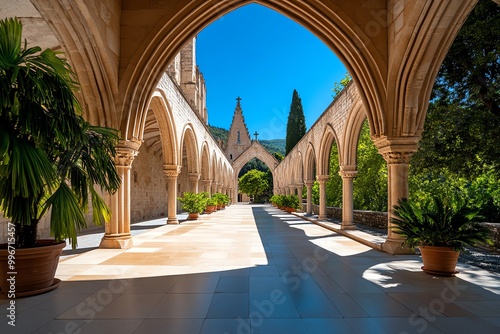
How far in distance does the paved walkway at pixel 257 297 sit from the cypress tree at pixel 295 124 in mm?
43377

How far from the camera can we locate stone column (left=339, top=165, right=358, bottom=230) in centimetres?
1063

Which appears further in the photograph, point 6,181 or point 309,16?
point 309,16

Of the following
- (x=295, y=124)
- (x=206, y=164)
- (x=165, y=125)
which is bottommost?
(x=206, y=164)

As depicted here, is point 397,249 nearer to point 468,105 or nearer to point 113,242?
point 468,105

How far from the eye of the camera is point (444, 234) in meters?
4.87

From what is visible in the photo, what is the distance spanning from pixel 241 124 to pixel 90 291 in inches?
2318

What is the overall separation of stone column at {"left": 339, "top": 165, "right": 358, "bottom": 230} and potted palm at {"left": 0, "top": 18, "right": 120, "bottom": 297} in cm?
820

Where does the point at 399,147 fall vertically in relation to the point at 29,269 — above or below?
above

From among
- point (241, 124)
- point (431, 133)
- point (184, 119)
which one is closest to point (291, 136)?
point (241, 124)

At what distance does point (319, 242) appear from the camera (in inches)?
328

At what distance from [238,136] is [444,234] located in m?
A: 57.5

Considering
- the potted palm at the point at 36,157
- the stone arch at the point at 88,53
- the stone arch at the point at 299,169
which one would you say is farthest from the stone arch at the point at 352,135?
the stone arch at the point at 299,169

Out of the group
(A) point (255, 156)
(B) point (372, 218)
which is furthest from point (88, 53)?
(A) point (255, 156)

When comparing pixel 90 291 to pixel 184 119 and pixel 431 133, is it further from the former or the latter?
pixel 184 119
